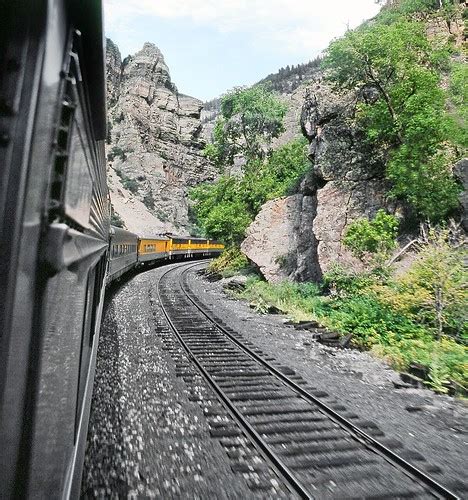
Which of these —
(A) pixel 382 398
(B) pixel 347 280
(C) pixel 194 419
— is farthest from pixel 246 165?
(C) pixel 194 419

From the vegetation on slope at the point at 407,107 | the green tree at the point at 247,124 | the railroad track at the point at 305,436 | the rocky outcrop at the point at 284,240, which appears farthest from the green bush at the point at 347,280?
the green tree at the point at 247,124

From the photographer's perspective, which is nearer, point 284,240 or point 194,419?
point 194,419

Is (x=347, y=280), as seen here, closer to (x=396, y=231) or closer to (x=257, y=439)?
(x=396, y=231)

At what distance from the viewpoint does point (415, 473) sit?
4.34 meters

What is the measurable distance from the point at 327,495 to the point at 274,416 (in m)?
1.79

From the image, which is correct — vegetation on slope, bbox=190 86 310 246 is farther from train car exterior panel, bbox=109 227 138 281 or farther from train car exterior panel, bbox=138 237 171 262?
train car exterior panel, bbox=109 227 138 281

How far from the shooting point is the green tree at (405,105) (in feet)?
46.3

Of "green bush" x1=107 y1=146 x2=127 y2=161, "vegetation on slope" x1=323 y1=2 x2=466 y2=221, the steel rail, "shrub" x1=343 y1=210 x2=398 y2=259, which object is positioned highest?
"green bush" x1=107 y1=146 x2=127 y2=161

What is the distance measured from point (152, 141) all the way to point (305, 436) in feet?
242

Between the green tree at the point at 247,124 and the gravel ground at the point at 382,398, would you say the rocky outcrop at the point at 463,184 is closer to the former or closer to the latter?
the gravel ground at the point at 382,398

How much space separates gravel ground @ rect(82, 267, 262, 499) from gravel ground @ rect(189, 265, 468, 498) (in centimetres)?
240

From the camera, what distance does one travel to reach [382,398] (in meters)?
6.80

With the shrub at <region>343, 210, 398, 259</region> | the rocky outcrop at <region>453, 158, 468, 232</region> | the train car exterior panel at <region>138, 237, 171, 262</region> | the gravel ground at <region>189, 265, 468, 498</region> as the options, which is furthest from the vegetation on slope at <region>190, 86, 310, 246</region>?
the gravel ground at <region>189, 265, 468, 498</region>

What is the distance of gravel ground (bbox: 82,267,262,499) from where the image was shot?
408 cm
